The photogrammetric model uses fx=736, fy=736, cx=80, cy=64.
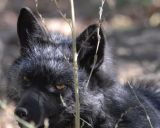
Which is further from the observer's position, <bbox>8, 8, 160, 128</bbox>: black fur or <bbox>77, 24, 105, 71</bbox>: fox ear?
<bbox>77, 24, 105, 71</bbox>: fox ear

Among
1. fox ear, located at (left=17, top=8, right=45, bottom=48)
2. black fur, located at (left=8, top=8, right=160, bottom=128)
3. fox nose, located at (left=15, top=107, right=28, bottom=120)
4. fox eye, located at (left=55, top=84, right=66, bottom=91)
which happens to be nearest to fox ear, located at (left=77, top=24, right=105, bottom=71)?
black fur, located at (left=8, top=8, right=160, bottom=128)

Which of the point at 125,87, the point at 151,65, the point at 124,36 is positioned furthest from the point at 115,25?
the point at 125,87

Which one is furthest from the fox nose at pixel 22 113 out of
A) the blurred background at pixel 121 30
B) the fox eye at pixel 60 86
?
the blurred background at pixel 121 30

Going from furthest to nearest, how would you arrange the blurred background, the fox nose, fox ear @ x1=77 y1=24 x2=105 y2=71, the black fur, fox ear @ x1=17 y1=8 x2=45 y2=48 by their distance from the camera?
the blurred background, fox ear @ x1=17 y1=8 x2=45 y2=48, fox ear @ x1=77 y1=24 x2=105 y2=71, the black fur, the fox nose

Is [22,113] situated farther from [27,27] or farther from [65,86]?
[27,27]

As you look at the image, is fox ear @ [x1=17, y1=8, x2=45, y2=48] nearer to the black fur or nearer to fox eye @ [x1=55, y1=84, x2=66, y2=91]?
the black fur

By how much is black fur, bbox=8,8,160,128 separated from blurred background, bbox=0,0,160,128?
9.46 feet

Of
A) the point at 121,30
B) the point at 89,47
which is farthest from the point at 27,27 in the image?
the point at 121,30

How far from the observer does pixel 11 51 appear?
16250mm

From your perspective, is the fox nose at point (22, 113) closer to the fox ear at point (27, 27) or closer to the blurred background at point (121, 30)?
the fox ear at point (27, 27)

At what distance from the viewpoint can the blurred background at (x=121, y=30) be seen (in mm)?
13516

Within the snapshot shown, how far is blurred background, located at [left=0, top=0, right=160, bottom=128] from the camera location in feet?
44.3

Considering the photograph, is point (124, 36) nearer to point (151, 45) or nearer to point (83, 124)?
point (151, 45)

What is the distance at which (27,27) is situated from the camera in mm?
8312
